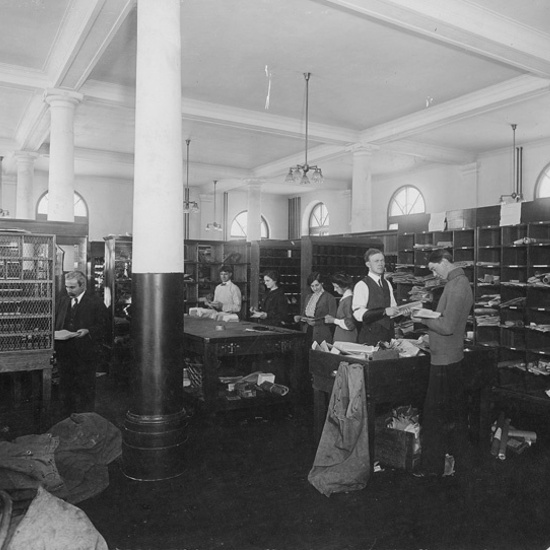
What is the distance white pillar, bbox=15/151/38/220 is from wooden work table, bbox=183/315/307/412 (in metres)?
7.52

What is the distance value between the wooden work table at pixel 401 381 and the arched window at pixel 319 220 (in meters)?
14.0

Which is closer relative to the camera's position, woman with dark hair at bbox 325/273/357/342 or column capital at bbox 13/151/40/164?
woman with dark hair at bbox 325/273/357/342

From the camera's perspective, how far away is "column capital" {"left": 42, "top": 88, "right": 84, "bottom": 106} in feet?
26.2

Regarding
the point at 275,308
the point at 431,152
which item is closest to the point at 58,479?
the point at 275,308

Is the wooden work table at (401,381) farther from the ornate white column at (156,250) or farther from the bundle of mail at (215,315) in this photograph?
the bundle of mail at (215,315)

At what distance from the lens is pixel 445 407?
14.8 ft

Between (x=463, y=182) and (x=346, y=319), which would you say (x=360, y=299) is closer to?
(x=346, y=319)

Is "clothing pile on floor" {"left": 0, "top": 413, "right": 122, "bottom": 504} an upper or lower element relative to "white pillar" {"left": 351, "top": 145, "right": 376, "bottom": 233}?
lower

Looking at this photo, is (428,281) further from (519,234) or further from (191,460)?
(191,460)

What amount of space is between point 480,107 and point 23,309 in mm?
7460

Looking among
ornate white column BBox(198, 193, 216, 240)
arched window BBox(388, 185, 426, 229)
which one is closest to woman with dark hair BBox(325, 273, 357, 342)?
arched window BBox(388, 185, 426, 229)

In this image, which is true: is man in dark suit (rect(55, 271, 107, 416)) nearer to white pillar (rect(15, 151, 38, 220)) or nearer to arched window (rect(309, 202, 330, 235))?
white pillar (rect(15, 151, 38, 220))

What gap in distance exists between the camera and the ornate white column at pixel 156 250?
4.43 metres

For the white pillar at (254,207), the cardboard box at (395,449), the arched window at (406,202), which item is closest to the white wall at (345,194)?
the arched window at (406,202)
